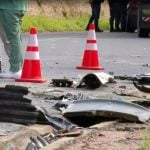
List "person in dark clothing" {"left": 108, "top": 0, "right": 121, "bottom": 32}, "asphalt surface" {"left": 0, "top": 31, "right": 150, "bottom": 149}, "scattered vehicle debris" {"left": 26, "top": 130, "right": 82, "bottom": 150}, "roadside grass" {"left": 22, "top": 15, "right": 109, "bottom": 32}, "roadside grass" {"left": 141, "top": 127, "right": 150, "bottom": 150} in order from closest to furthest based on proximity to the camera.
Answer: "roadside grass" {"left": 141, "top": 127, "right": 150, "bottom": 150} → "scattered vehicle debris" {"left": 26, "top": 130, "right": 82, "bottom": 150} → "asphalt surface" {"left": 0, "top": 31, "right": 150, "bottom": 149} → "person in dark clothing" {"left": 108, "top": 0, "right": 121, "bottom": 32} → "roadside grass" {"left": 22, "top": 15, "right": 109, "bottom": 32}

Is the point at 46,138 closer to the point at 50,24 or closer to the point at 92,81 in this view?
the point at 92,81

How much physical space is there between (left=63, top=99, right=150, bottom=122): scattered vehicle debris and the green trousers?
2.85 m

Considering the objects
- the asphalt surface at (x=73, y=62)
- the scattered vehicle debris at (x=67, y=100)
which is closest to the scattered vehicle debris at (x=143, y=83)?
the asphalt surface at (x=73, y=62)

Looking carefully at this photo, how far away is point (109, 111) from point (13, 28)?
3189 millimetres

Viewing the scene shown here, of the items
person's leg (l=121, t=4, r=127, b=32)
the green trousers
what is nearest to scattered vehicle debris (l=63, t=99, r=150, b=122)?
the green trousers

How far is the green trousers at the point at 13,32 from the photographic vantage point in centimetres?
957

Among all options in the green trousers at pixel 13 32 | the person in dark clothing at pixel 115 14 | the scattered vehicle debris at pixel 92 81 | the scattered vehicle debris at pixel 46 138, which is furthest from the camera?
the person in dark clothing at pixel 115 14

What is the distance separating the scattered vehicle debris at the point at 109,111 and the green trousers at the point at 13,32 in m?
2.85

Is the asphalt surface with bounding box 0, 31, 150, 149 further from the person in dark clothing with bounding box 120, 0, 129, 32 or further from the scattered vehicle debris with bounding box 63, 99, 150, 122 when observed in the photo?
the person in dark clothing with bounding box 120, 0, 129, 32

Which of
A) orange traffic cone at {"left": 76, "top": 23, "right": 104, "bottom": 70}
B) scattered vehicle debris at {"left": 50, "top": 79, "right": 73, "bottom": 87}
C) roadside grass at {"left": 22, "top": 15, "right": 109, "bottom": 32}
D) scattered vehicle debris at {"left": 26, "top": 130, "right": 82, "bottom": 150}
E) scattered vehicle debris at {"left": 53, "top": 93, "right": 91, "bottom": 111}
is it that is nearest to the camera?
scattered vehicle debris at {"left": 26, "top": 130, "right": 82, "bottom": 150}

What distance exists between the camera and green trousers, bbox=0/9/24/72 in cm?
957

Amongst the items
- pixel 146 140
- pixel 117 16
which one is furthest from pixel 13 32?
pixel 117 16

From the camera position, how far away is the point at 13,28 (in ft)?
31.5

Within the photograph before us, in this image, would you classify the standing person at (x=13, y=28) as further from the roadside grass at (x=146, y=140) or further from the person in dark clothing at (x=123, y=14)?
the person in dark clothing at (x=123, y=14)
